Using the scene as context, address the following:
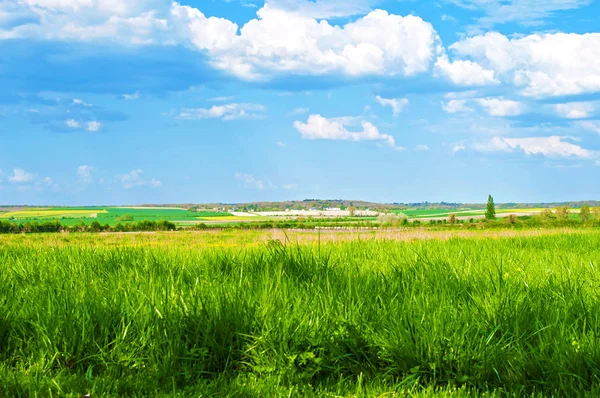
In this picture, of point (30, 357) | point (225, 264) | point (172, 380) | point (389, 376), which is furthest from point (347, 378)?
point (225, 264)

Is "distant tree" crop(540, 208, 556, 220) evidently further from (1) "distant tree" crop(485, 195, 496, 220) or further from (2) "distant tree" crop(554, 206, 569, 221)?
(1) "distant tree" crop(485, 195, 496, 220)

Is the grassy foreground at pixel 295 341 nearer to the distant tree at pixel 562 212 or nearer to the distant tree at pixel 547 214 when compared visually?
the distant tree at pixel 562 212

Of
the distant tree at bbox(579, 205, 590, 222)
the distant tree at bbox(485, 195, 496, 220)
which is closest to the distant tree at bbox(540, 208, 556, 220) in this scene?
the distant tree at bbox(579, 205, 590, 222)

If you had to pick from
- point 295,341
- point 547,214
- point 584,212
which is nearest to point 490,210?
point 547,214

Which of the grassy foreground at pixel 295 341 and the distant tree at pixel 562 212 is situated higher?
the distant tree at pixel 562 212

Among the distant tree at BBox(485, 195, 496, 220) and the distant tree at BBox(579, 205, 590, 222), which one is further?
the distant tree at BBox(485, 195, 496, 220)

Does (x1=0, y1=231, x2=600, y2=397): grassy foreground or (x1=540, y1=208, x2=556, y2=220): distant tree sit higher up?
(x1=540, y1=208, x2=556, y2=220): distant tree

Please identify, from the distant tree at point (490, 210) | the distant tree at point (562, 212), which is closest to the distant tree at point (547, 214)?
the distant tree at point (562, 212)

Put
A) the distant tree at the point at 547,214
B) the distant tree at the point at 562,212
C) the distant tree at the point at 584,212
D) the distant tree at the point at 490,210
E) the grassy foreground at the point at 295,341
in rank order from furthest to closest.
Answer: the distant tree at the point at 490,210 → the distant tree at the point at 547,214 → the distant tree at the point at 562,212 → the distant tree at the point at 584,212 → the grassy foreground at the point at 295,341

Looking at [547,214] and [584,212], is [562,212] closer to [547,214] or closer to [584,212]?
[547,214]

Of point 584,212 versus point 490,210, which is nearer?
point 584,212

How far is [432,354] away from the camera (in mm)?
3621

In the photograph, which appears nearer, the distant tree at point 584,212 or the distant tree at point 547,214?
the distant tree at point 584,212

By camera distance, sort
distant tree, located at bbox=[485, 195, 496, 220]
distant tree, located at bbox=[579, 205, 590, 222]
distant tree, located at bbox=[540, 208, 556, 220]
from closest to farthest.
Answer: distant tree, located at bbox=[579, 205, 590, 222], distant tree, located at bbox=[540, 208, 556, 220], distant tree, located at bbox=[485, 195, 496, 220]
